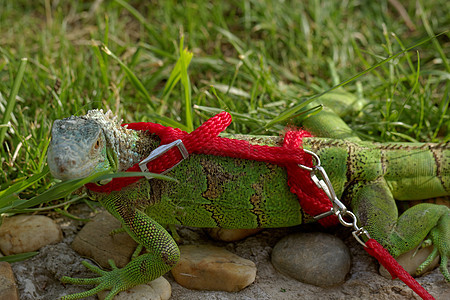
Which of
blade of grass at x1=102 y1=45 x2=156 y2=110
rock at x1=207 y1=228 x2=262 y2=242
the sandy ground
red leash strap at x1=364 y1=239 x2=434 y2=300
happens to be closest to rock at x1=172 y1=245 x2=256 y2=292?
the sandy ground

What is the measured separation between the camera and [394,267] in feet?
8.60

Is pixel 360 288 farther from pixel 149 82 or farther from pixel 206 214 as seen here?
pixel 149 82

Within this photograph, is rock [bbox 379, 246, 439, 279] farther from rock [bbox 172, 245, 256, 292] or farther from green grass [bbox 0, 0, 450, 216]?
green grass [bbox 0, 0, 450, 216]

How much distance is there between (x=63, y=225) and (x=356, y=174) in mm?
2081

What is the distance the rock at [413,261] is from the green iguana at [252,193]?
2.4 inches

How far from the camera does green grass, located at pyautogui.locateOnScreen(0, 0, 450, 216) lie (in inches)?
149

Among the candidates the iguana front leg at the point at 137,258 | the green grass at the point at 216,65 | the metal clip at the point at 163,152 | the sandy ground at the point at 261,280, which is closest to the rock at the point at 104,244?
the sandy ground at the point at 261,280

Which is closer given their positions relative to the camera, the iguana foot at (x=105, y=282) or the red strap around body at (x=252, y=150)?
the iguana foot at (x=105, y=282)

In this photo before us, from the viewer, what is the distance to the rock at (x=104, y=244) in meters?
3.03

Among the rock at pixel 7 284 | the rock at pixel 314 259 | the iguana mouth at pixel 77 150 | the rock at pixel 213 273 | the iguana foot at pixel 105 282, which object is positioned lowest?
the rock at pixel 314 259

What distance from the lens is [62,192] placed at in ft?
8.02

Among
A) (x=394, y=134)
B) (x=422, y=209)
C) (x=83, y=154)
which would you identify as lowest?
(x=422, y=209)

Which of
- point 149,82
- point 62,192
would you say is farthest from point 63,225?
point 149,82

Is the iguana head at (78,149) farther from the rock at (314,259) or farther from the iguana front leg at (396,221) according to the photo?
the iguana front leg at (396,221)
